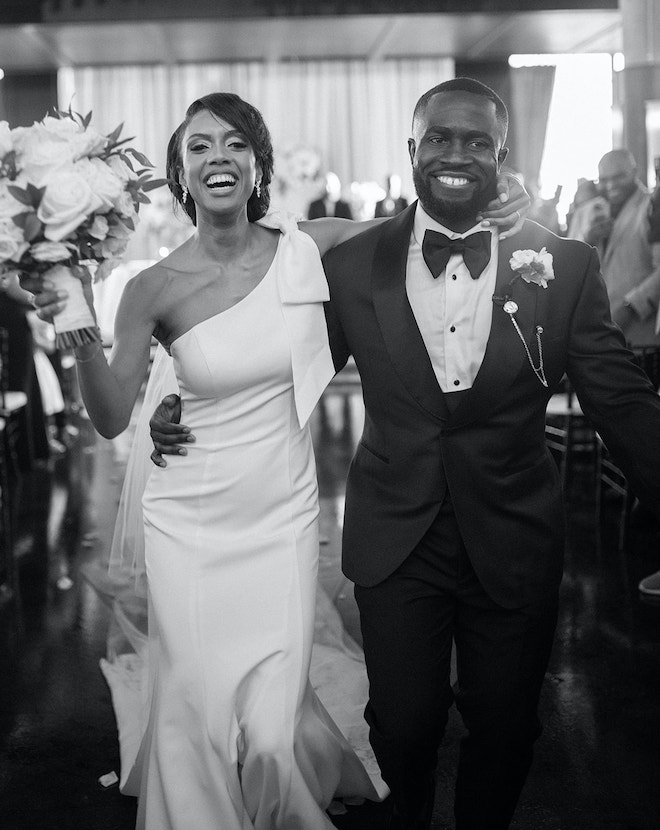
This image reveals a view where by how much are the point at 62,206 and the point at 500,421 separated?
104cm

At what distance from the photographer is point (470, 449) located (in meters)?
2.24

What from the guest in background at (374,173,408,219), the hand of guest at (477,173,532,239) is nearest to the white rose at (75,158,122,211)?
the hand of guest at (477,173,532,239)

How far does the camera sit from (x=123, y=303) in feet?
8.56

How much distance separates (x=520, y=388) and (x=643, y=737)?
1.72 metres

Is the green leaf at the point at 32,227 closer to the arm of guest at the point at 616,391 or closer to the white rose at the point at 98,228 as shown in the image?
the white rose at the point at 98,228

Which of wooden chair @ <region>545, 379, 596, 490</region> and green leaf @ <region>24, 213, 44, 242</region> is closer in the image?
green leaf @ <region>24, 213, 44, 242</region>

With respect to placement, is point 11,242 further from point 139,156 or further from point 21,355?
point 21,355

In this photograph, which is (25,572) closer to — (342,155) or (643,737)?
(643,737)

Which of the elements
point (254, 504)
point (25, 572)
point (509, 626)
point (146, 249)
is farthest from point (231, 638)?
point (146, 249)

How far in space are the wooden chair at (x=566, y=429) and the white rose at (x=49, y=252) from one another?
4.14m

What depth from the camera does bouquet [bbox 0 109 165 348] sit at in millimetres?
2193

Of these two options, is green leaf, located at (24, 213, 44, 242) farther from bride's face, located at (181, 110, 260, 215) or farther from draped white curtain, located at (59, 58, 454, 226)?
draped white curtain, located at (59, 58, 454, 226)

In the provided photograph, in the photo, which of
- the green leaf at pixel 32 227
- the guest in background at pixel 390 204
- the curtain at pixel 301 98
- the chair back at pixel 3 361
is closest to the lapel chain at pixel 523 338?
the green leaf at pixel 32 227

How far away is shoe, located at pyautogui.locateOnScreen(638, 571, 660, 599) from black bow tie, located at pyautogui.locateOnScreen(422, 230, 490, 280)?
3.06 m
